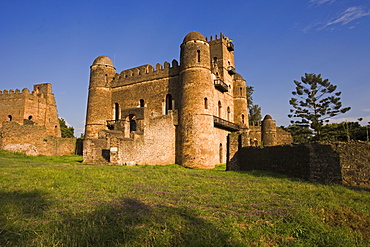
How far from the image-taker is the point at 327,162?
9.51 metres

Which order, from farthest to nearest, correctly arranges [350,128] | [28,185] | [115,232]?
[350,128] < [28,185] < [115,232]

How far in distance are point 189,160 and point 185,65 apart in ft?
25.9

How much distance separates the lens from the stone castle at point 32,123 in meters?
23.3

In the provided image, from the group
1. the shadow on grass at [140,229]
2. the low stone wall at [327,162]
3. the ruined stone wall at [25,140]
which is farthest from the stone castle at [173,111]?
the shadow on grass at [140,229]

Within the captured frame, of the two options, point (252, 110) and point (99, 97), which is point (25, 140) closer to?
point (99, 97)

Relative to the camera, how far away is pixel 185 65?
23203 millimetres

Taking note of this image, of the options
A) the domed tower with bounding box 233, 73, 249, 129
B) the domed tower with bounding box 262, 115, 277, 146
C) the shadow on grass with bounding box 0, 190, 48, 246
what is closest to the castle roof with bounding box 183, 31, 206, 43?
the domed tower with bounding box 233, 73, 249, 129

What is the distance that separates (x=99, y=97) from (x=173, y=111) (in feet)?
33.3

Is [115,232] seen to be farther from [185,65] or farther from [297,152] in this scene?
[185,65]

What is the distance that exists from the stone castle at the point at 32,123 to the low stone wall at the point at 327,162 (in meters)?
21.2

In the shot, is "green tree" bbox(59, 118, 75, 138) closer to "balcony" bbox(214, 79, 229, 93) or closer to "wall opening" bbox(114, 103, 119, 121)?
"wall opening" bbox(114, 103, 119, 121)

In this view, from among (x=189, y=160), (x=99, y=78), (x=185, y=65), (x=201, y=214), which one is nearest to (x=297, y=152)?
(x=201, y=214)

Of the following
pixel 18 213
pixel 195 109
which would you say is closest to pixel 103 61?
pixel 195 109

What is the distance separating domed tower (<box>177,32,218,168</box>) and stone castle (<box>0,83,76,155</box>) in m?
12.7
